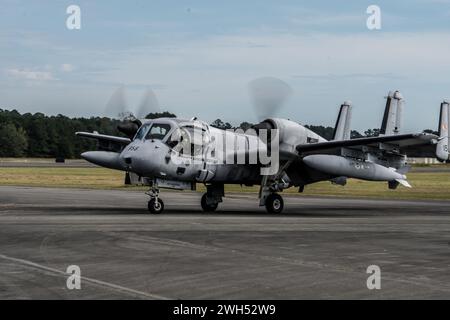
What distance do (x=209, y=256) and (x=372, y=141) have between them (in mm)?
15592

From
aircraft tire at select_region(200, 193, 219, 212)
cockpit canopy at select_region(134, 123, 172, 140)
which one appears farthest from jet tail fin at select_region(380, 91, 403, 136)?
cockpit canopy at select_region(134, 123, 172, 140)

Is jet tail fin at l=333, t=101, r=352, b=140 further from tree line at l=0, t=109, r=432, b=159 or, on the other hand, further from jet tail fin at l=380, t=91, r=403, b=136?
tree line at l=0, t=109, r=432, b=159

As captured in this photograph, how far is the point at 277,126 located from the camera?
104 ft

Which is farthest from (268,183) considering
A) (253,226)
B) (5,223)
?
(5,223)

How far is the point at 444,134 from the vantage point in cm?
3284

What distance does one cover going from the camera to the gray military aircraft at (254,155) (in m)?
29.4

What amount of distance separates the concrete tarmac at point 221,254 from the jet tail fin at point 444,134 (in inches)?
108

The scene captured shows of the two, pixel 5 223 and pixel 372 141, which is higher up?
pixel 372 141

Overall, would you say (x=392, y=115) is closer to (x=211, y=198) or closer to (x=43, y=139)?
(x=211, y=198)

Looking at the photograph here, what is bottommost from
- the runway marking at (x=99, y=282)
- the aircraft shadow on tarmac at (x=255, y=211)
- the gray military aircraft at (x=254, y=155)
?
the aircraft shadow on tarmac at (x=255, y=211)

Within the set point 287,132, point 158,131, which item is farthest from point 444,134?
point 158,131

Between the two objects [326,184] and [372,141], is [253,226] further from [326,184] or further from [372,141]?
[326,184]

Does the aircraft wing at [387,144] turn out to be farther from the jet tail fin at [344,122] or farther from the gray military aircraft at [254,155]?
the jet tail fin at [344,122]

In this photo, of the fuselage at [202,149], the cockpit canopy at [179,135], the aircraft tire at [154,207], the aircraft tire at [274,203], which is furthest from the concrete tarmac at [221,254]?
the cockpit canopy at [179,135]
